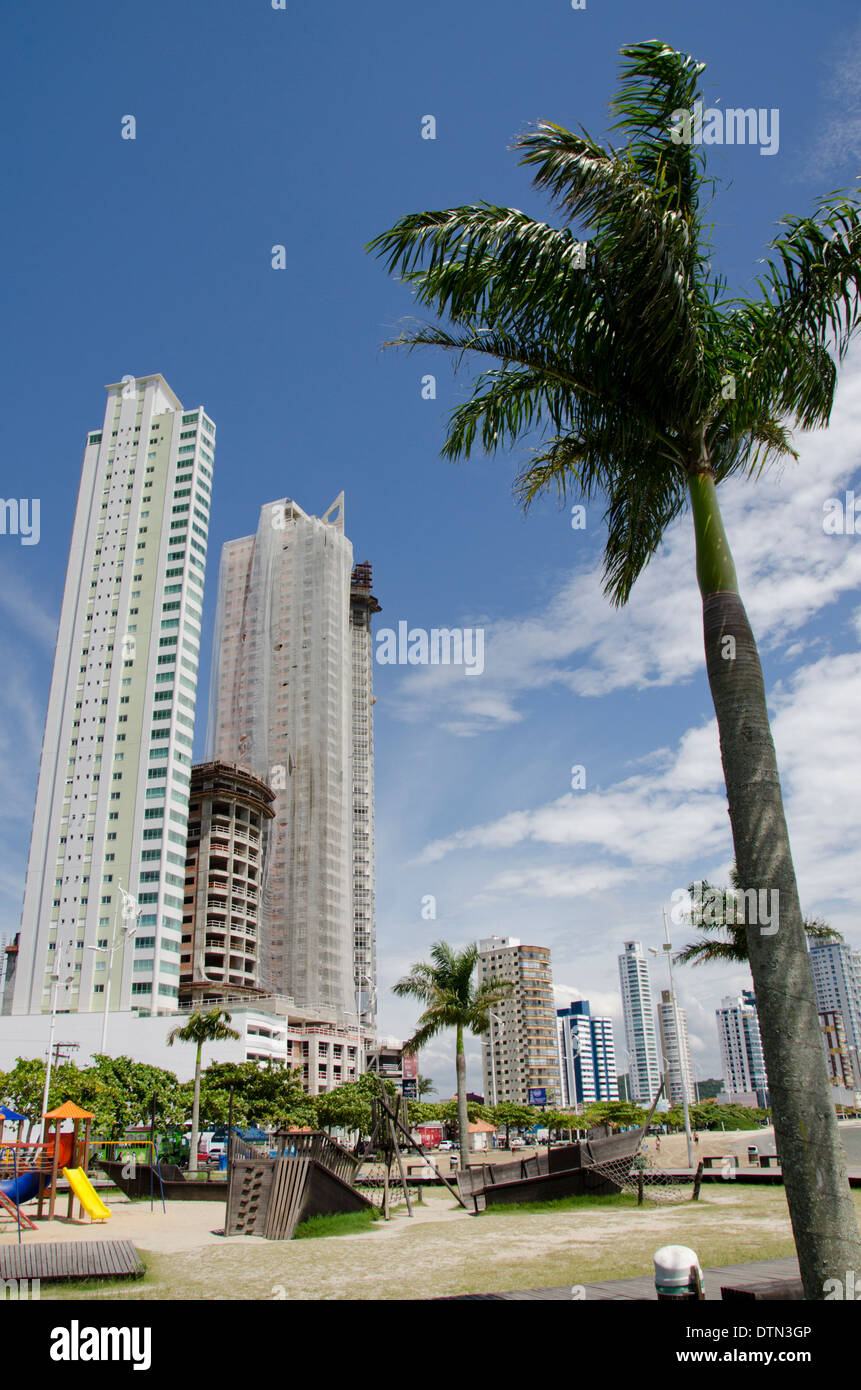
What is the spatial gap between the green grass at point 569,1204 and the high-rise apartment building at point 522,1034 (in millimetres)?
155429

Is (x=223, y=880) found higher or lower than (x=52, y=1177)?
higher

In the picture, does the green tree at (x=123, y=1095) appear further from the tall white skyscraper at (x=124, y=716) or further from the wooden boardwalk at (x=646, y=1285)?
the wooden boardwalk at (x=646, y=1285)

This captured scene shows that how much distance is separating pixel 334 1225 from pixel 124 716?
95490 mm

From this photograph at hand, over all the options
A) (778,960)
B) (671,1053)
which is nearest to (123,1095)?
(671,1053)

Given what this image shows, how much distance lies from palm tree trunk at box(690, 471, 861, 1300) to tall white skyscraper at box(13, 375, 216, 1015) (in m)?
98.1

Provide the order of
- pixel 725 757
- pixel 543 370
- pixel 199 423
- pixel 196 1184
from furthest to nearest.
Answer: pixel 199 423 < pixel 196 1184 < pixel 543 370 < pixel 725 757

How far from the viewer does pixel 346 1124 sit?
6456 centimetres

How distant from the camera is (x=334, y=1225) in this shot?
2017 cm

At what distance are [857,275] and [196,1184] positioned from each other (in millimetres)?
34420

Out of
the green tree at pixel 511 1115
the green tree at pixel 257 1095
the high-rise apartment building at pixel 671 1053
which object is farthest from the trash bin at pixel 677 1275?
the green tree at pixel 511 1115

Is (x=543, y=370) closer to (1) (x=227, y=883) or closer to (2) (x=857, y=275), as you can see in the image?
(2) (x=857, y=275)

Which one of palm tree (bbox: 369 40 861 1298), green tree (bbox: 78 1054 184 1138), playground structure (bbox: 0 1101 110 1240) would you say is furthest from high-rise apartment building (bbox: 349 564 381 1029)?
palm tree (bbox: 369 40 861 1298)

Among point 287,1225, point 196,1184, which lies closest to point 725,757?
point 287,1225

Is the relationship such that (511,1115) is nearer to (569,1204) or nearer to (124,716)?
(124,716)
